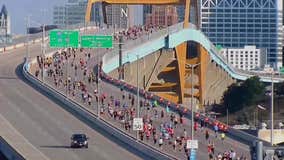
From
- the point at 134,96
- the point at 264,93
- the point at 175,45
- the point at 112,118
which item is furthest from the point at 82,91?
the point at 264,93

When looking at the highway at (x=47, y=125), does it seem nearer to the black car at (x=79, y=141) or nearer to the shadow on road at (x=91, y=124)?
the shadow on road at (x=91, y=124)

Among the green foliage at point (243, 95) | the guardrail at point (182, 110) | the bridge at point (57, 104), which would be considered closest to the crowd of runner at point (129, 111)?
the guardrail at point (182, 110)

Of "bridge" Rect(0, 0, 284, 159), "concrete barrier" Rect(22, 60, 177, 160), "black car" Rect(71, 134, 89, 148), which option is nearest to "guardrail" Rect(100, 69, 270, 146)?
"bridge" Rect(0, 0, 284, 159)

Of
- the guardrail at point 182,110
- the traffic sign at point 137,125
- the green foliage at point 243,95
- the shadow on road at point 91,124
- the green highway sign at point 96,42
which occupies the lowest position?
the green foliage at point 243,95

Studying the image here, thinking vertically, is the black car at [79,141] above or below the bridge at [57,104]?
above

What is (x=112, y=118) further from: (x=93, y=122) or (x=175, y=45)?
(x=175, y=45)

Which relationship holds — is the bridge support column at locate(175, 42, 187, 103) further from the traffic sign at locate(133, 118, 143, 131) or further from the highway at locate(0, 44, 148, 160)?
the traffic sign at locate(133, 118, 143, 131)

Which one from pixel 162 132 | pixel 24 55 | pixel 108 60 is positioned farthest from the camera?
pixel 24 55
